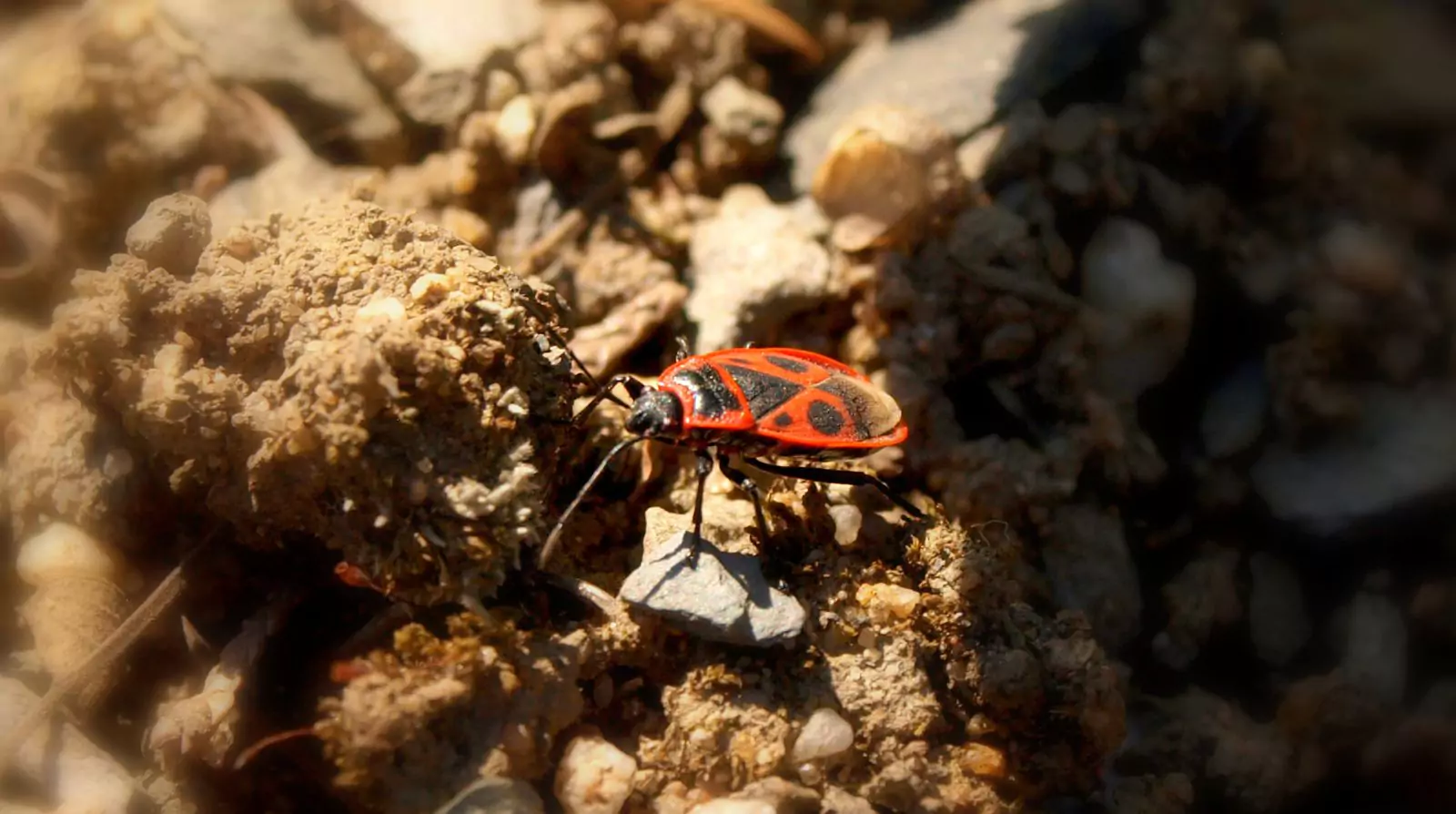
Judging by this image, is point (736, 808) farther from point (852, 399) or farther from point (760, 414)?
point (852, 399)

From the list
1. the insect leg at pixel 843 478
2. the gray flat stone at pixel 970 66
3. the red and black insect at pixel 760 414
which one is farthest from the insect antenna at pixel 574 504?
the gray flat stone at pixel 970 66

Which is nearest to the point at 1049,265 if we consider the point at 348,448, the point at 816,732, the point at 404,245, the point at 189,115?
the point at 816,732

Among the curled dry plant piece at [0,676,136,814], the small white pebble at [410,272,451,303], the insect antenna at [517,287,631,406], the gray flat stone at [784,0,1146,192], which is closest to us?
the curled dry plant piece at [0,676,136,814]

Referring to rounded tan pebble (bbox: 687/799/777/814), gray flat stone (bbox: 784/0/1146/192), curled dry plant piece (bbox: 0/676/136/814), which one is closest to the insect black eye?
rounded tan pebble (bbox: 687/799/777/814)

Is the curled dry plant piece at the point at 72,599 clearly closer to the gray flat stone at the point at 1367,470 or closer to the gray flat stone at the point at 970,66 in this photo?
the gray flat stone at the point at 970,66

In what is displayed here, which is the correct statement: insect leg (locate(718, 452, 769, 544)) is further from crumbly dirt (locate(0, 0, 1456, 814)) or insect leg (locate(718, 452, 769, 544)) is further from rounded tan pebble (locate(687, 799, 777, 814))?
rounded tan pebble (locate(687, 799, 777, 814))

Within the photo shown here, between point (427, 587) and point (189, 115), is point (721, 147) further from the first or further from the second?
point (427, 587)
